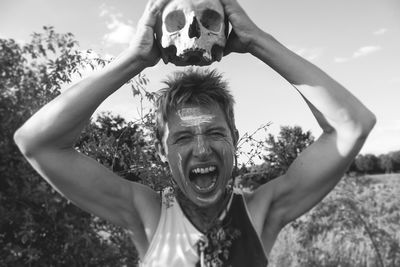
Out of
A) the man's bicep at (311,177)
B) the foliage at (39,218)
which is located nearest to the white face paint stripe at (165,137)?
the man's bicep at (311,177)

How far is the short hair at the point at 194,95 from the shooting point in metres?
2.12

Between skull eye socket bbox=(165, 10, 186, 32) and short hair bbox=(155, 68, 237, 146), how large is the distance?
35 cm

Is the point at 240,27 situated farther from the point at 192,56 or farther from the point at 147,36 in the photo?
the point at 147,36

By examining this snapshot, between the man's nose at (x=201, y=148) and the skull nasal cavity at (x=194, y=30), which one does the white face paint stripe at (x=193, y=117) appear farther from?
the skull nasal cavity at (x=194, y=30)

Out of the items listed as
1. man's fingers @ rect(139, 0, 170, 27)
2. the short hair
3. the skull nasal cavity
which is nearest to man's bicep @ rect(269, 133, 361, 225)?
the short hair

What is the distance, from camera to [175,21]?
191 centimetres

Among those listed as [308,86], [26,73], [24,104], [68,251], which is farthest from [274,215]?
[26,73]

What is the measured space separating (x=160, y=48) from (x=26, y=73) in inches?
148

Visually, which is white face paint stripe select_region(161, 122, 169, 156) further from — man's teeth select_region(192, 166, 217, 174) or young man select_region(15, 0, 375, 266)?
man's teeth select_region(192, 166, 217, 174)

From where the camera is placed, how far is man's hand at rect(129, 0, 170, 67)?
1.90 metres

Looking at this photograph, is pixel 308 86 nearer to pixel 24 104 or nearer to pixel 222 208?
pixel 222 208

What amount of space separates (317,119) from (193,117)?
23.8 inches

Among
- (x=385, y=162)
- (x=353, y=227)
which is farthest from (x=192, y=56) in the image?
(x=385, y=162)

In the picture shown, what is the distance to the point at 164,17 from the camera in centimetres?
193
